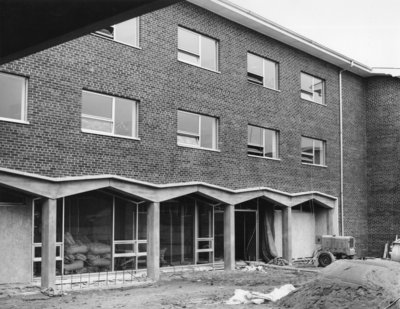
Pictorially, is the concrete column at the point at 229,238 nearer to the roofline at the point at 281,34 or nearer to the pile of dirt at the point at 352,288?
the roofline at the point at 281,34

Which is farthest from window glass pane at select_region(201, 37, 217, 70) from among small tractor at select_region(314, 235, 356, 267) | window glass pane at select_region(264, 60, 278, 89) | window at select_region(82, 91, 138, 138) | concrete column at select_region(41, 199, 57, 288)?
small tractor at select_region(314, 235, 356, 267)

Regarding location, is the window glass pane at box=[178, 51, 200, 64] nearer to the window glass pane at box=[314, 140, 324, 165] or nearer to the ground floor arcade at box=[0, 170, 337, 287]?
the ground floor arcade at box=[0, 170, 337, 287]

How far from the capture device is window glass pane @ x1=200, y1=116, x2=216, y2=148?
72.0 ft

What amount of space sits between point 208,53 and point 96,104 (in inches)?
244

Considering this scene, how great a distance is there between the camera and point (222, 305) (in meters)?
13.4

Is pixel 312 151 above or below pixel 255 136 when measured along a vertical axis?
below

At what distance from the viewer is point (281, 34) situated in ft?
Result: 82.7

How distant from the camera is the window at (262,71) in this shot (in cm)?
Answer: 2453

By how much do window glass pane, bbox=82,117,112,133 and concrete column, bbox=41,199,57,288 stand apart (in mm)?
2916

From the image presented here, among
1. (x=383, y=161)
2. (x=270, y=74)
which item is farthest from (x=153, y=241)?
(x=383, y=161)

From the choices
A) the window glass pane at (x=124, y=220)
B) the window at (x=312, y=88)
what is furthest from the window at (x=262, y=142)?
the window glass pane at (x=124, y=220)

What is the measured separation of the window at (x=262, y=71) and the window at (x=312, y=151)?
3.44m

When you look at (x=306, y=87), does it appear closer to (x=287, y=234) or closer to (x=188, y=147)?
(x=287, y=234)

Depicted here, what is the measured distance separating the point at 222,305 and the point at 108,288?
4673mm
